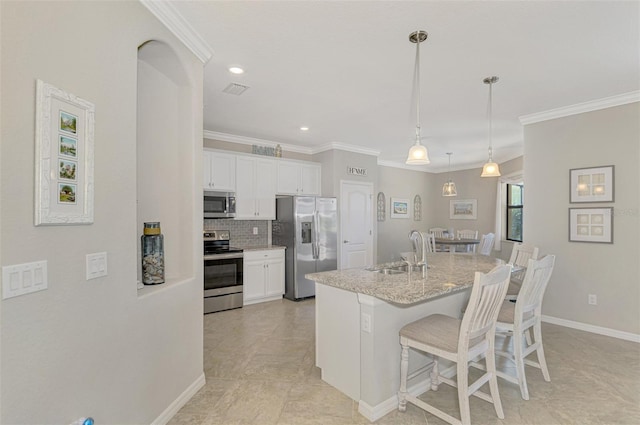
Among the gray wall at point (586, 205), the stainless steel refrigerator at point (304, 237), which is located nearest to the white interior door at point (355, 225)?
the stainless steel refrigerator at point (304, 237)

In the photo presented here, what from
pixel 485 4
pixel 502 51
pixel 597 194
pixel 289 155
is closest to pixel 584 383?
pixel 597 194

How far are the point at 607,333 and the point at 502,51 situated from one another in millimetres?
3352

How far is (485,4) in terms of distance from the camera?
80.3 inches

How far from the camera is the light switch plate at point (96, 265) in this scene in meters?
1.54

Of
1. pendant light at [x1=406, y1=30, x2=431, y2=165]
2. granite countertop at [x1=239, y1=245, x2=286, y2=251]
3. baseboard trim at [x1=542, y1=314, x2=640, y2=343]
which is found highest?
pendant light at [x1=406, y1=30, x2=431, y2=165]

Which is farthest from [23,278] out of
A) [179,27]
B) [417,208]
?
[417,208]

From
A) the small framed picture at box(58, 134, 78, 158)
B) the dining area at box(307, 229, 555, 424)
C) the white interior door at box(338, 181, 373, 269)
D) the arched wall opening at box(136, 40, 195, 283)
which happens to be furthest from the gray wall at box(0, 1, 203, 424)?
the white interior door at box(338, 181, 373, 269)

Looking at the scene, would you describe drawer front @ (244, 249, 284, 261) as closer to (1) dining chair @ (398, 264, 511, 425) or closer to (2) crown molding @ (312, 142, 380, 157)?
(2) crown molding @ (312, 142, 380, 157)

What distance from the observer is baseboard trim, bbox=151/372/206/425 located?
208 centimetres

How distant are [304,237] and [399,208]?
3.59 m

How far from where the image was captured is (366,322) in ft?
7.32

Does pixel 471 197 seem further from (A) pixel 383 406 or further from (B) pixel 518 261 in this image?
(A) pixel 383 406

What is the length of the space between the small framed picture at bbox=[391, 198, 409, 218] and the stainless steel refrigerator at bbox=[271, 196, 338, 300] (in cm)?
271

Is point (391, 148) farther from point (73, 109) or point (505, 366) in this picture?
point (73, 109)
